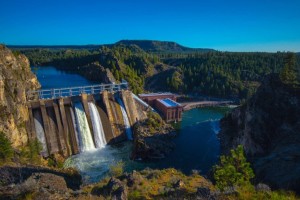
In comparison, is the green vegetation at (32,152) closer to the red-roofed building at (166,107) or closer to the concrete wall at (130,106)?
the concrete wall at (130,106)

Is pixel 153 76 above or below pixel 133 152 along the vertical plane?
above

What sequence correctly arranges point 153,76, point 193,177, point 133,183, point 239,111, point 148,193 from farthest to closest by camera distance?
point 153,76
point 239,111
point 193,177
point 133,183
point 148,193

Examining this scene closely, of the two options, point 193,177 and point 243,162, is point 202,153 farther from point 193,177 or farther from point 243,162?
point 243,162

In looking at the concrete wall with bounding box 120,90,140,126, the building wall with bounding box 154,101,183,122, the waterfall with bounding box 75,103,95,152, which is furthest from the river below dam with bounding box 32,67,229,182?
the building wall with bounding box 154,101,183,122

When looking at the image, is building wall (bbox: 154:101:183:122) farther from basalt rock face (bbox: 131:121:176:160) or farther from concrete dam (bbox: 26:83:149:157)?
concrete dam (bbox: 26:83:149:157)

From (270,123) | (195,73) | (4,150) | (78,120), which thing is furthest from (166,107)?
(195,73)


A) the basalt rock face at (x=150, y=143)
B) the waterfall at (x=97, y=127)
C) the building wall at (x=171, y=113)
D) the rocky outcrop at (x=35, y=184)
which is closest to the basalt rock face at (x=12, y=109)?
the waterfall at (x=97, y=127)


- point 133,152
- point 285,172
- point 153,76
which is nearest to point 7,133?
point 133,152
